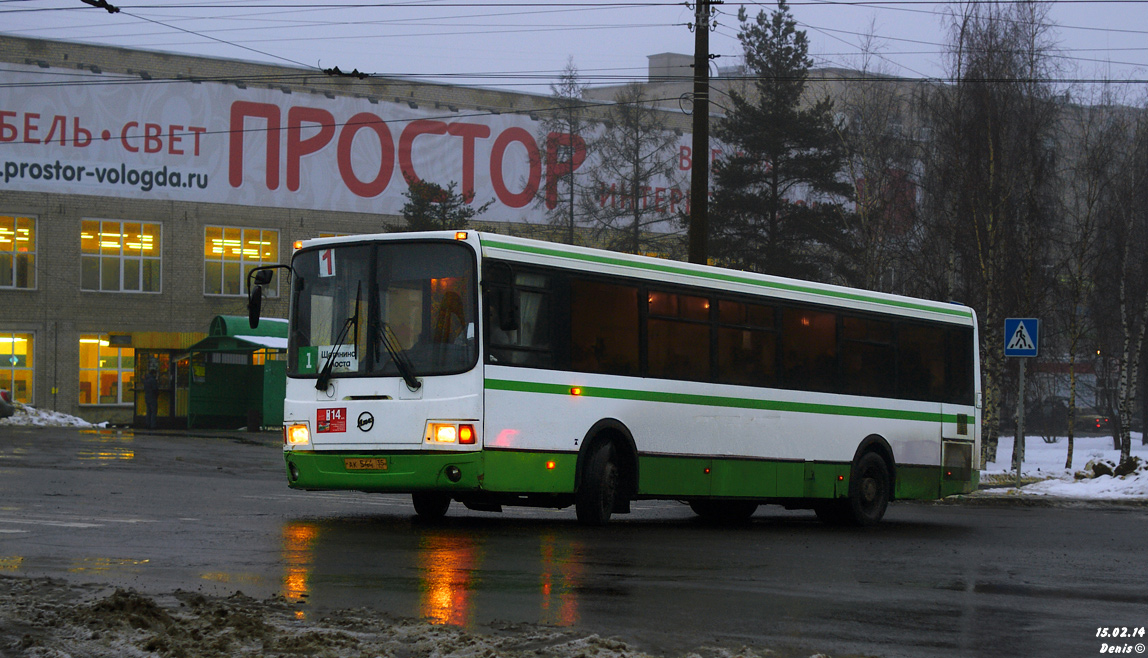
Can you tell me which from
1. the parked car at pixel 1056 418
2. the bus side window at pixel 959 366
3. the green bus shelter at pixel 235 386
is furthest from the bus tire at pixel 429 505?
the parked car at pixel 1056 418

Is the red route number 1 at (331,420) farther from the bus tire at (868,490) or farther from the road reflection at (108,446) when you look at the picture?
the road reflection at (108,446)

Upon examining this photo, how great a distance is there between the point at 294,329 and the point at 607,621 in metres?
6.99

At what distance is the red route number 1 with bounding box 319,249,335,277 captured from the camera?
1343cm

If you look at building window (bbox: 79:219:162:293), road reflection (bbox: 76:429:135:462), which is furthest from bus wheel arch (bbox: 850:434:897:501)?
building window (bbox: 79:219:162:293)

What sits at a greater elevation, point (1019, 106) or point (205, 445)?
point (1019, 106)

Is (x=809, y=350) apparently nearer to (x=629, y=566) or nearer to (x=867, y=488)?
(x=867, y=488)

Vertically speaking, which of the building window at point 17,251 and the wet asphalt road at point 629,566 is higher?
the building window at point 17,251

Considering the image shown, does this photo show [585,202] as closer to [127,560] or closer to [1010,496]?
[1010,496]

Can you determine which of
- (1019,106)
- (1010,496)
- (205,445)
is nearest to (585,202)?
(1019,106)

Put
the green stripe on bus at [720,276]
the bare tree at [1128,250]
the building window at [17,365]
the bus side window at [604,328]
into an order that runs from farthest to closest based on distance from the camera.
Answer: the building window at [17,365], the bare tree at [1128,250], the bus side window at [604,328], the green stripe on bus at [720,276]

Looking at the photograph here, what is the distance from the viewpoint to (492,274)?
1277cm

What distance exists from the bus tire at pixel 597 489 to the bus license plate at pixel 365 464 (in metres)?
1.94

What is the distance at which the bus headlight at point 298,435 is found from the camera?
1326cm

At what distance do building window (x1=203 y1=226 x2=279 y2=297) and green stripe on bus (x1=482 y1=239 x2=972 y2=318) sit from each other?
39.4 metres
